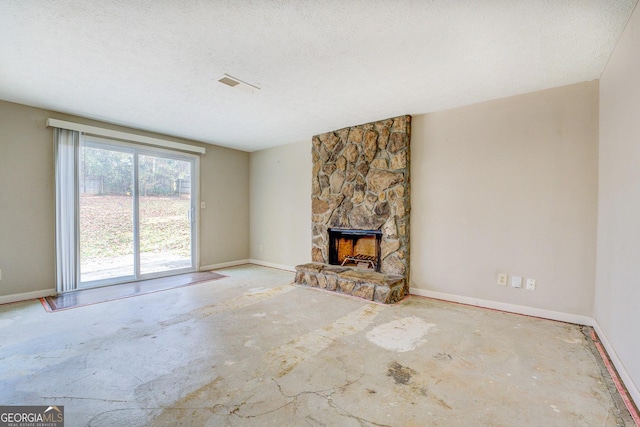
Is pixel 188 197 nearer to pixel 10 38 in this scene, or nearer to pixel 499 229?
pixel 10 38

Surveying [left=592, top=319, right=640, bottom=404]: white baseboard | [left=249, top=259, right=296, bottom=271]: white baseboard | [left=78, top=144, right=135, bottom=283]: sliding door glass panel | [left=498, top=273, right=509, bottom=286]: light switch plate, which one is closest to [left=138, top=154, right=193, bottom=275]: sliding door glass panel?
[left=78, top=144, right=135, bottom=283]: sliding door glass panel

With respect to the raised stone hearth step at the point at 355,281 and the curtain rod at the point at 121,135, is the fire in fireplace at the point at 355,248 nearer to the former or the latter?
the raised stone hearth step at the point at 355,281

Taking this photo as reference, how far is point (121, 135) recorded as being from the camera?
4012 mm

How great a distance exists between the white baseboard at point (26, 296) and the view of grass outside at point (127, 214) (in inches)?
14.5

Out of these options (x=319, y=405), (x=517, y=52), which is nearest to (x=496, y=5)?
(x=517, y=52)

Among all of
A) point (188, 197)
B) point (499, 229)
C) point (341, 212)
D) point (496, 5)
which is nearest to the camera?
point (496, 5)

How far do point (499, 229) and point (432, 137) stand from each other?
1.32 m

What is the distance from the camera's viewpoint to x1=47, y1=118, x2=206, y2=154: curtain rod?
350 cm

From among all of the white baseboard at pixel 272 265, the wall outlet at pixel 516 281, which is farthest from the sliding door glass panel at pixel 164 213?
the wall outlet at pixel 516 281

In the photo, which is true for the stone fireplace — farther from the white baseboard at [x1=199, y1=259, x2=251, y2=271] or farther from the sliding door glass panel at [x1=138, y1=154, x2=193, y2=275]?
the sliding door glass panel at [x1=138, y1=154, x2=193, y2=275]

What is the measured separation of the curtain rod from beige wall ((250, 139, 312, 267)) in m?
1.19

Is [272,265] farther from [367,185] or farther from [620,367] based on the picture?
[620,367]

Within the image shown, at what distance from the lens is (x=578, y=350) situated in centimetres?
218

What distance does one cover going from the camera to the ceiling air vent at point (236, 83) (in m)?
2.61
